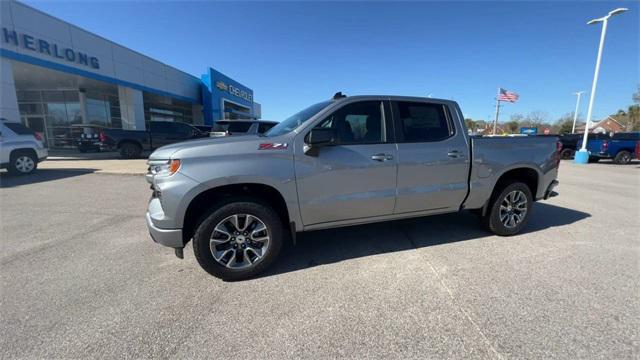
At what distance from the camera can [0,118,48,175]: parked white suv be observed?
8711 mm

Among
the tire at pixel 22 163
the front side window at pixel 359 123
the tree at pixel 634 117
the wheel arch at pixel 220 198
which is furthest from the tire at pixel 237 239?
the tree at pixel 634 117

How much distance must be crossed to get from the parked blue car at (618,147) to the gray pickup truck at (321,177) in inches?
674

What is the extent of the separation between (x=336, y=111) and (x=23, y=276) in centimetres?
384

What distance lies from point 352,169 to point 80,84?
2233 cm

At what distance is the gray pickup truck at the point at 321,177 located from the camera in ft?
9.12

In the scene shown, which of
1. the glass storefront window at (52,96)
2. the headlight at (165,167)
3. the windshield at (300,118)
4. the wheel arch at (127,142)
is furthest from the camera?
the glass storefront window at (52,96)

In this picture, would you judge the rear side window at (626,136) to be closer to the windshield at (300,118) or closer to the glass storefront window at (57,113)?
the windshield at (300,118)

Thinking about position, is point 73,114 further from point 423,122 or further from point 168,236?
point 423,122

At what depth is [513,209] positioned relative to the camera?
413 centimetres

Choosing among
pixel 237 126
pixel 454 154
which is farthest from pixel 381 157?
pixel 237 126

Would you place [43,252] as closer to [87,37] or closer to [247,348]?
[247,348]

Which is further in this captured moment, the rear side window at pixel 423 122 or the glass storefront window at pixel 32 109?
the glass storefront window at pixel 32 109

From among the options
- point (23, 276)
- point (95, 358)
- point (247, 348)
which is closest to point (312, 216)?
point (247, 348)

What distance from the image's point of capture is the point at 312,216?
3.13m
